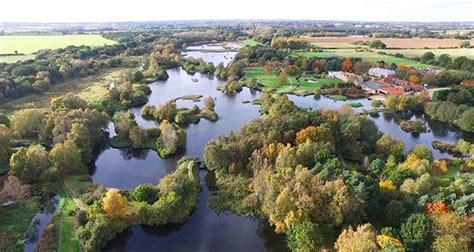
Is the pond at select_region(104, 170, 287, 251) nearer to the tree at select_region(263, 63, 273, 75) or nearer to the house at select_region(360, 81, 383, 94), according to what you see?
the house at select_region(360, 81, 383, 94)

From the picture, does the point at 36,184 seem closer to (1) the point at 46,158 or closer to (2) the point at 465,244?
(1) the point at 46,158

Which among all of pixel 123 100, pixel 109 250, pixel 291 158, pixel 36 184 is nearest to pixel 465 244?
pixel 291 158

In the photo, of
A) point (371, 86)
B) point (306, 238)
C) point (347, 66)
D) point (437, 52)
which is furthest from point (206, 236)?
point (437, 52)

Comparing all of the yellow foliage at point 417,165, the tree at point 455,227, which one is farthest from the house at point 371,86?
the tree at point 455,227

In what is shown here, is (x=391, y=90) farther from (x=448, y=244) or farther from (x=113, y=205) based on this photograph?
(x=113, y=205)

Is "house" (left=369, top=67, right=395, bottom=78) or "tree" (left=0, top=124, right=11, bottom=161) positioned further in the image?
"house" (left=369, top=67, right=395, bottom=78)

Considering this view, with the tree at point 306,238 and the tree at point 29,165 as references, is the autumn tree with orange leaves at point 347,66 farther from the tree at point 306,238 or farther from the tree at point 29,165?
the tree at point 29,165

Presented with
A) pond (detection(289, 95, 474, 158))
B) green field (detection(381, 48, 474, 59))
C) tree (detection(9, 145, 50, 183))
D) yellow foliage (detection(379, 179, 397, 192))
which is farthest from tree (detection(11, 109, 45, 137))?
green field (detection(381, 48, 474, 59))
